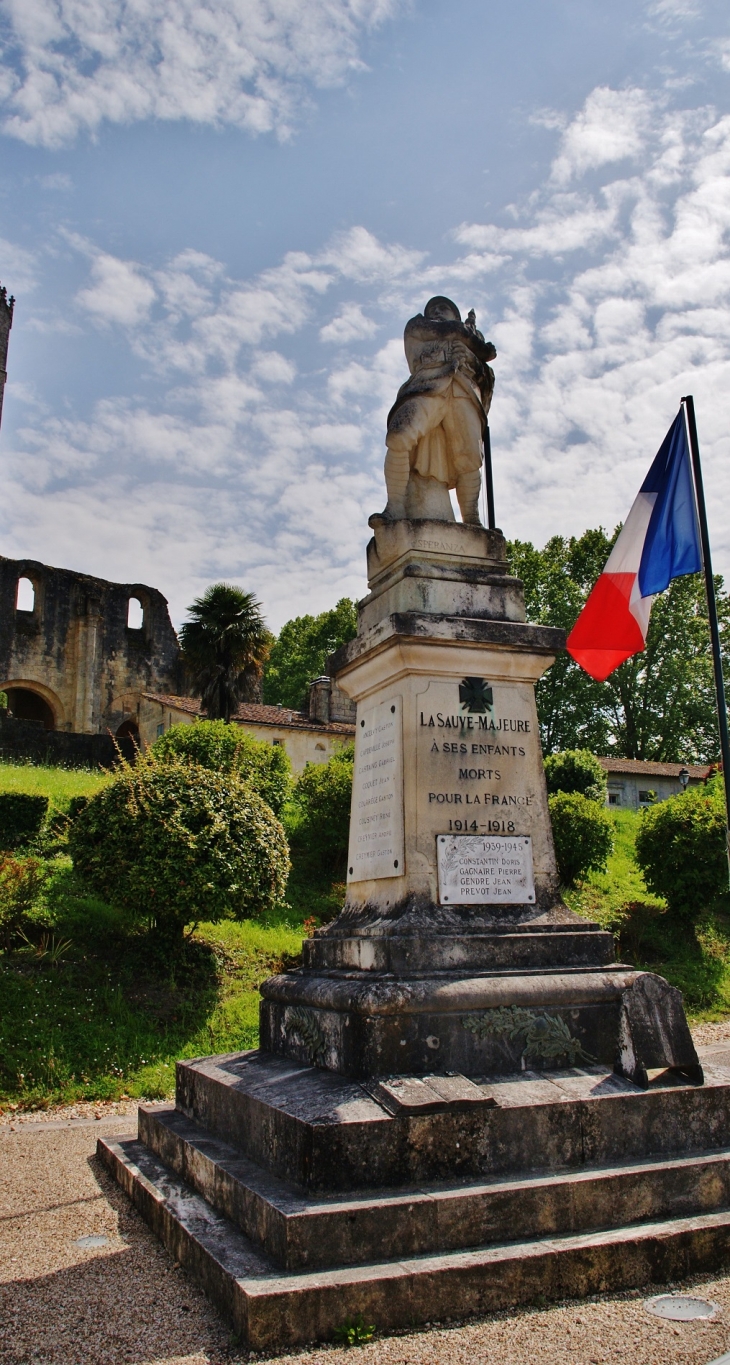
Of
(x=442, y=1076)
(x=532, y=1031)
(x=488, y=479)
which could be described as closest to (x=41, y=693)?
(x=488, y=479)

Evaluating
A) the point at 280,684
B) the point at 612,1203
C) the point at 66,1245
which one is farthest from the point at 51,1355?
the point at 280,684

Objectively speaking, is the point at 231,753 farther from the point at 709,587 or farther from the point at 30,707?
the point at 30,707

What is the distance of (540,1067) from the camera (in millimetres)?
4086

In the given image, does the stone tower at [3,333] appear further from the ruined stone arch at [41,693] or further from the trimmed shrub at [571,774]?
the trimmed shrub at [571,774]

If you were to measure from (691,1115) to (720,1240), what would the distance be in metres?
0.57

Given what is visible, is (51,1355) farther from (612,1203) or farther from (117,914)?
(117,914)

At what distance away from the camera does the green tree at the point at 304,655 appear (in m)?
46.1

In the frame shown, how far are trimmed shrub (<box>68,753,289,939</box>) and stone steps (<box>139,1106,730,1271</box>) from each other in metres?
6.76

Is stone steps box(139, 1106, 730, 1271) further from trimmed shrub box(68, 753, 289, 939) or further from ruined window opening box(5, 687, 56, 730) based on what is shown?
A: ruined window opening box(5, 687, 56, 730)

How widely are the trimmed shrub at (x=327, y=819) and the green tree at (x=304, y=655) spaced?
2677 centimetres

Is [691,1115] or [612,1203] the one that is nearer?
[612,1203]

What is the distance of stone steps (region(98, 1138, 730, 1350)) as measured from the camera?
2.91 metres

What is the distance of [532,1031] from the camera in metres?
4.12

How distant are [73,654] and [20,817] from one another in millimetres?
26000
